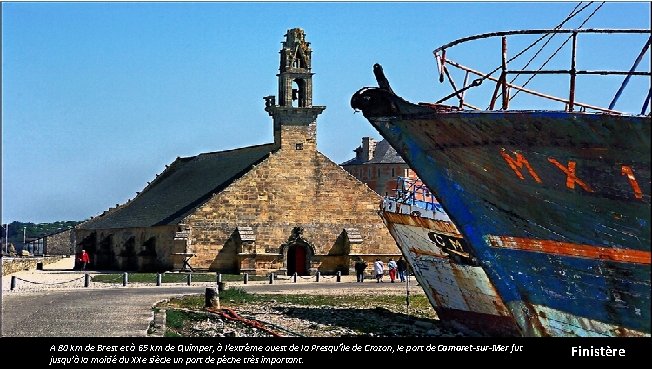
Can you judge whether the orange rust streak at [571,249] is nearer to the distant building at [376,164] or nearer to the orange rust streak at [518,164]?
the orange rust streak at [518,164]

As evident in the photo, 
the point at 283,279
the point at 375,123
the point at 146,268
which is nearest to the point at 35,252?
the point at 146,268

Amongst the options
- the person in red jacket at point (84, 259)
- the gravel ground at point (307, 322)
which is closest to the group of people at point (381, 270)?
the gravel ground at point (307, 322)

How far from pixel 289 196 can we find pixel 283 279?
5380 millimetres

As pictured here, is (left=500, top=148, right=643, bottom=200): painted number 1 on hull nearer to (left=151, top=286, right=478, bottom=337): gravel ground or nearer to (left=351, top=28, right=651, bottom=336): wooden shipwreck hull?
(left=351, top=28, right=651, bottom=336): wooden shipwreck hull

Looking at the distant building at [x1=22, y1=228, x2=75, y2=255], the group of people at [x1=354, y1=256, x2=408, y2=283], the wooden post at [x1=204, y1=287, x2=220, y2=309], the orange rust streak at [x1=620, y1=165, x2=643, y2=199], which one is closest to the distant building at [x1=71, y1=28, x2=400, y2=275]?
the group of people at [x1=354, y1=256, x2=408, y2=283]

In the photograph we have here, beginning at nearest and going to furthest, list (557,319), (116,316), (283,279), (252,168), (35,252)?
(557,319) → (116,316) → (283,279) → (252,168) → (35,252)

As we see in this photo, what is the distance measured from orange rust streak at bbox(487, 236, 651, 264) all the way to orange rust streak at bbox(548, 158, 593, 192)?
0.87m

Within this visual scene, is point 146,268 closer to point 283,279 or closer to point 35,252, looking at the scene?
point 283,279

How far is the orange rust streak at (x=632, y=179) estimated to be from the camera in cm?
1490

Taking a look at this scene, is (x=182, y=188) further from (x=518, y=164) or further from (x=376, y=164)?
(x=518, y=164)

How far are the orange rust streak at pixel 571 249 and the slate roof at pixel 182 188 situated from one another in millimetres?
32743

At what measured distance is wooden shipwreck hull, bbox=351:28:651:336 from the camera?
15.1 meters

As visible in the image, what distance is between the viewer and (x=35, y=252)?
336 ft

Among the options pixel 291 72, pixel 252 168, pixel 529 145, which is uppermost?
pixel 291 72
